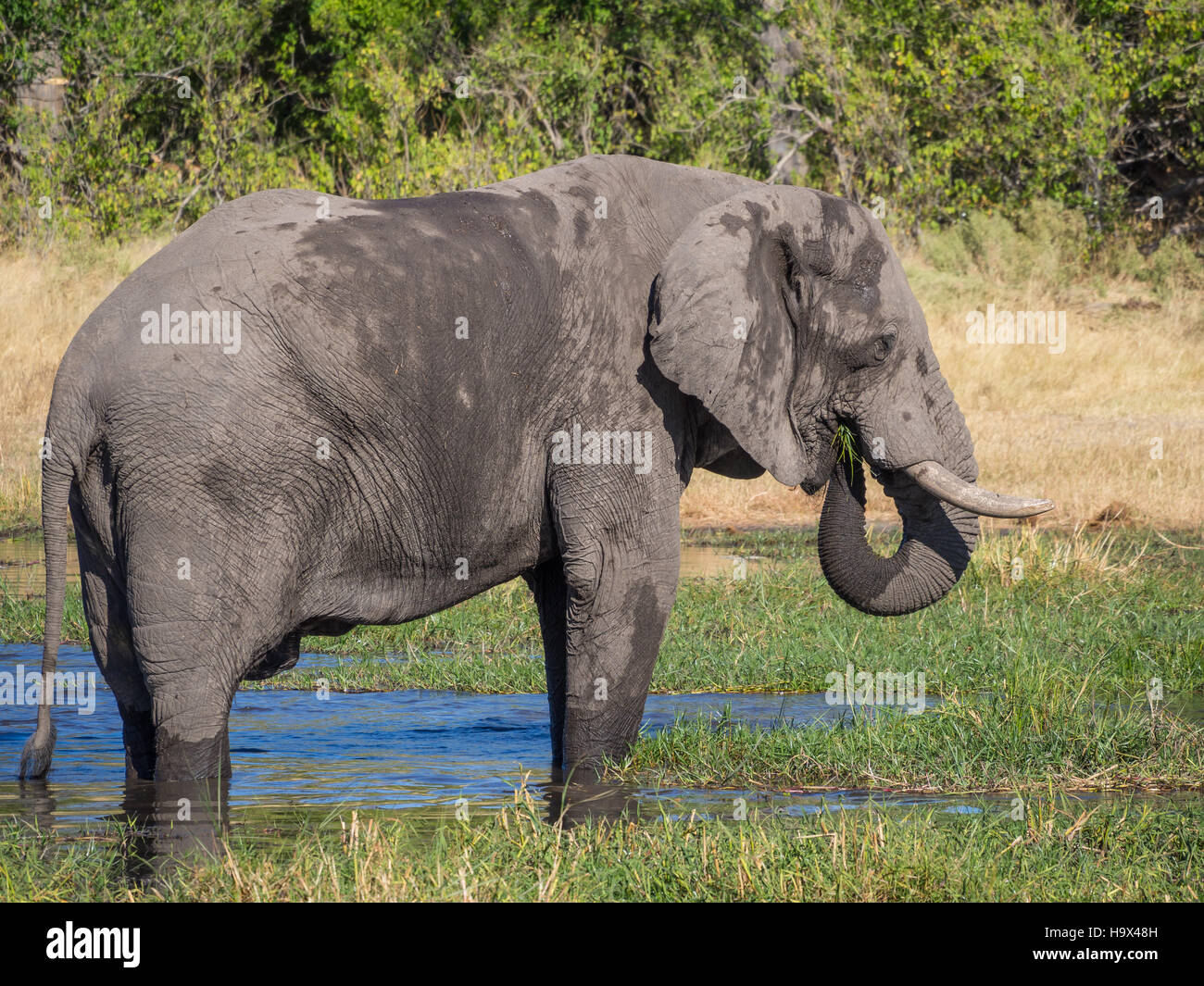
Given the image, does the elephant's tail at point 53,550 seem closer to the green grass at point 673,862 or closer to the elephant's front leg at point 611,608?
the green grass at point 673,862

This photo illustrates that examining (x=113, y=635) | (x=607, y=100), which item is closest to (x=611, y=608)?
(x=113, y=635)

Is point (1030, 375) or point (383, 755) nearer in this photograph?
point (383, 755)

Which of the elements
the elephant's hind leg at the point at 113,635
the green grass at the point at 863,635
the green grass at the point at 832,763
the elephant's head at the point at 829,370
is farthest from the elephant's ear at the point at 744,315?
the elephant's hind leg at the point at 113,635

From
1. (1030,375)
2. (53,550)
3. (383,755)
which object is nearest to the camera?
(53,550)

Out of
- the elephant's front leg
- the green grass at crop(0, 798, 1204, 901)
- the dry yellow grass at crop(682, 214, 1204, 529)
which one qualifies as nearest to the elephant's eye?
the elephant's front leg

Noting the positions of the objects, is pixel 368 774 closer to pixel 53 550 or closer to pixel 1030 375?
pixel 53 550

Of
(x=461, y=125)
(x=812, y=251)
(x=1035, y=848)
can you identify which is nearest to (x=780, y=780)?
(x=1035, y=848)

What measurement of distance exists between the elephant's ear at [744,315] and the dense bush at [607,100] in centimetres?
1597

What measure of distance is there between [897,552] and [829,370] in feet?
2.53

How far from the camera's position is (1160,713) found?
270 inches

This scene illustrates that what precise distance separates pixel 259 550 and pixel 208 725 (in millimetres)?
602

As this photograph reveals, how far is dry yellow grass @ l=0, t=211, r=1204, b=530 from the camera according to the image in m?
13.7

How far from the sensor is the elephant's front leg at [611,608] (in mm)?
6035

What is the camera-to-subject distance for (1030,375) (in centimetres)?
1723
